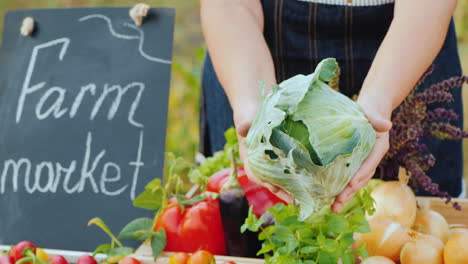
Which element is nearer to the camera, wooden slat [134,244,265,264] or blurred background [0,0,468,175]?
wooden slat [134,244,265,264]

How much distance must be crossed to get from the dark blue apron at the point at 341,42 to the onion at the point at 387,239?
0.51 meters

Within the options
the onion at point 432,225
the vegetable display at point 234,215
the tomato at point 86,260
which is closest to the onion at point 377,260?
the onion at point 432,225

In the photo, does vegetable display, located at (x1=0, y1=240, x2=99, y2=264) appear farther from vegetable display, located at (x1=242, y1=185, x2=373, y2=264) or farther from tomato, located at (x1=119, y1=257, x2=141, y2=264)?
vegetable display, located at (x1=242, y1=185, x2=373, y2=264)

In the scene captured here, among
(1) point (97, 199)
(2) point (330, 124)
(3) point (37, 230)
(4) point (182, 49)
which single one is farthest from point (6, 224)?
(4) point (182, 49)

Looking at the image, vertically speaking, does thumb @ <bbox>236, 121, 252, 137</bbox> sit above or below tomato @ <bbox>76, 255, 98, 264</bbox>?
above

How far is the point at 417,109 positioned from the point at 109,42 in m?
0.86

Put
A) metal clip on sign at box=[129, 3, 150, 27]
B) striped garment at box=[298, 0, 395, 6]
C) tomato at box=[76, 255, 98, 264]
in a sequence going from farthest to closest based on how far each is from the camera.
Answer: metal clip on sign at box=[129, 3, 150, 27] → striped garment at box=[298, 0, 395, 6] → tomato at box=[76, 255, 98, 264]

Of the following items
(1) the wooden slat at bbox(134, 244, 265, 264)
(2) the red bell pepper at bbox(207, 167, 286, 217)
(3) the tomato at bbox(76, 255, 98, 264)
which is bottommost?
(3) the tomato at bbox(76, 255, 98, 264)

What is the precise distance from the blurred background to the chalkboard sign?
0.68 m

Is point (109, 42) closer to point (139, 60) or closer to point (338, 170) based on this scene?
point (139, 60)

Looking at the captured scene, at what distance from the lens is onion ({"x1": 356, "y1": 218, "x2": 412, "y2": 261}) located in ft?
3.17

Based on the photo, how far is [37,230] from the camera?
1.32m

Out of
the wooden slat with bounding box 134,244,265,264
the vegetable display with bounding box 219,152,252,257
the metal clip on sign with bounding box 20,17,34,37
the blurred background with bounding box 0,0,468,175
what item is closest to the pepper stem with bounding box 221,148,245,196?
the vegetable display with bounding box 219,152,252,257

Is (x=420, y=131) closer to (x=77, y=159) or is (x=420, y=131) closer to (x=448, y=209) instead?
(x=448, y=209)
